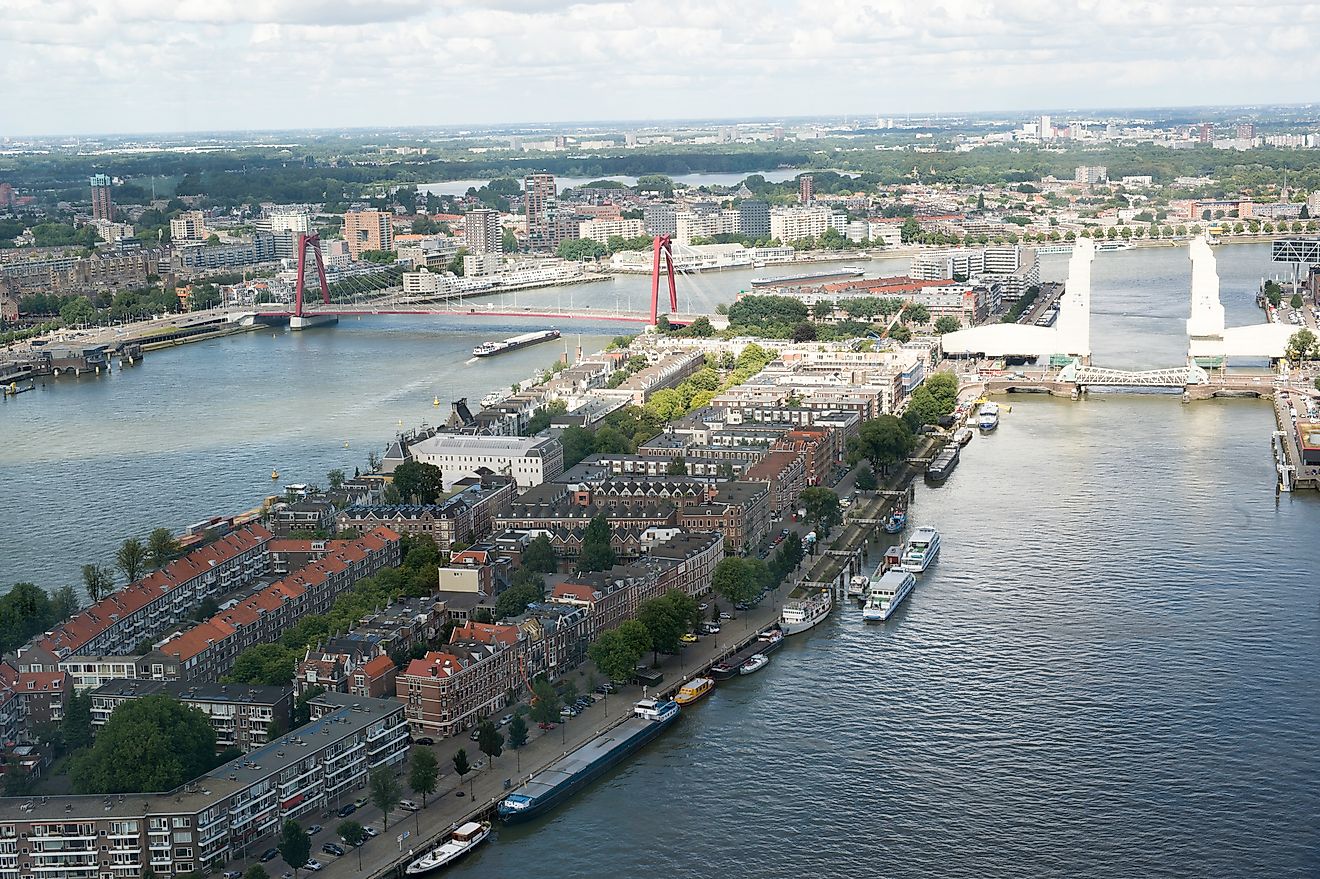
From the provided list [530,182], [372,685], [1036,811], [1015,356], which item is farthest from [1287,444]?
[530,182]

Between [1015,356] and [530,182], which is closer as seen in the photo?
[1015,356]

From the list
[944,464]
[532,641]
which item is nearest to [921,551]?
[944,464]

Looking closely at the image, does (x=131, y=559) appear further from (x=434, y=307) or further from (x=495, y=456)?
(x=434, y=307)

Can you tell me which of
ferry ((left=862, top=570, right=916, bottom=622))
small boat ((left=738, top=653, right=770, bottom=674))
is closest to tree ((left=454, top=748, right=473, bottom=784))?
small boat ((left=738, top=653, right=770, bottom=674))

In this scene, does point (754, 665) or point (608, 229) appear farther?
point (608, 229)

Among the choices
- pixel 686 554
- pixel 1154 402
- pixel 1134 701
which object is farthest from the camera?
pixel 1154 402

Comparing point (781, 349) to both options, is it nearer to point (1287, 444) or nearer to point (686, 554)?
point (1287, 444)

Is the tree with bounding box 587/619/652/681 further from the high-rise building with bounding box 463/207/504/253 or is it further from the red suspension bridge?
the high-rise building with bounding box 463/207/504/253
